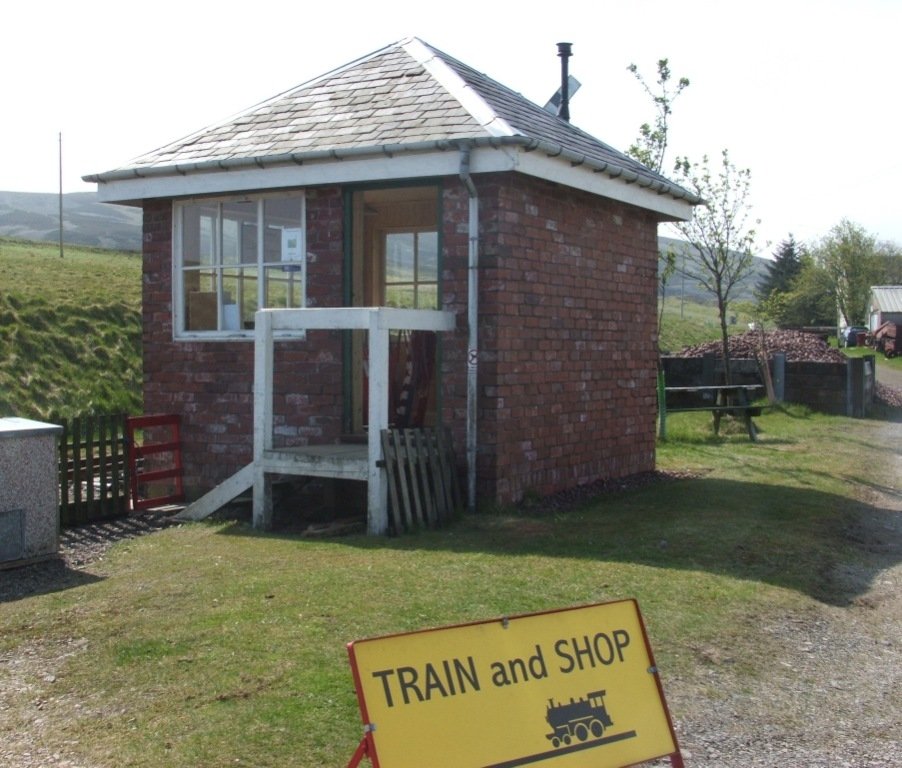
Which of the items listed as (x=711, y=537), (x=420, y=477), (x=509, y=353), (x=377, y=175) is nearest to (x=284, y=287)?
(x=377, y=175)

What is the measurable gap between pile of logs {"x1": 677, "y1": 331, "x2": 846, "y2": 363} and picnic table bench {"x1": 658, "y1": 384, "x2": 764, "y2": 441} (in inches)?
141

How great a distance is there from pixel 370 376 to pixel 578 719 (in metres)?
5.57

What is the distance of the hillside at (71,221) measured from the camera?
250ft

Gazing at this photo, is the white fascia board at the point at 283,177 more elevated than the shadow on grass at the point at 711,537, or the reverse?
the white fascia board at the point at 283,177

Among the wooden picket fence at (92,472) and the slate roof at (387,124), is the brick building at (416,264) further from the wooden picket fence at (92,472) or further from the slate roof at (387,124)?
the wooden picket fence at (92,472)

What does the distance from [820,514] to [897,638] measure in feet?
12.5

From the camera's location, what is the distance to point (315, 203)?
11117mm

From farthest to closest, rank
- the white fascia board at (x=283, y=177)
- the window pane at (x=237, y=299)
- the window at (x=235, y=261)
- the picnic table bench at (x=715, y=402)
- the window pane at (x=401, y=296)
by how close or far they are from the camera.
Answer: the picnic table bench at (x=715, y=402) < the window pane at (x=401, y=296) < the window pane at (x=237, y=299) < the window at (x=235, y=261) < the white fascia board at (x=283, y=177)

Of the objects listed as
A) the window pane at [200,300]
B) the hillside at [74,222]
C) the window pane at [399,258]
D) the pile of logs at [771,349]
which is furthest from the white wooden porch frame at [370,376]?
the hillside at [74,222]

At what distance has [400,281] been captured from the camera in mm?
13320

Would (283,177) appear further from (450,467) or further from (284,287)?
(450,467)

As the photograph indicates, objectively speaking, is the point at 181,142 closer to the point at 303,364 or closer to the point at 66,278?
the point at 303,364

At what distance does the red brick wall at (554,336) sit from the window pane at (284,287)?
1824mm

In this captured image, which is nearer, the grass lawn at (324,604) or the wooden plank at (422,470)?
the grass lawn at (324,604)
